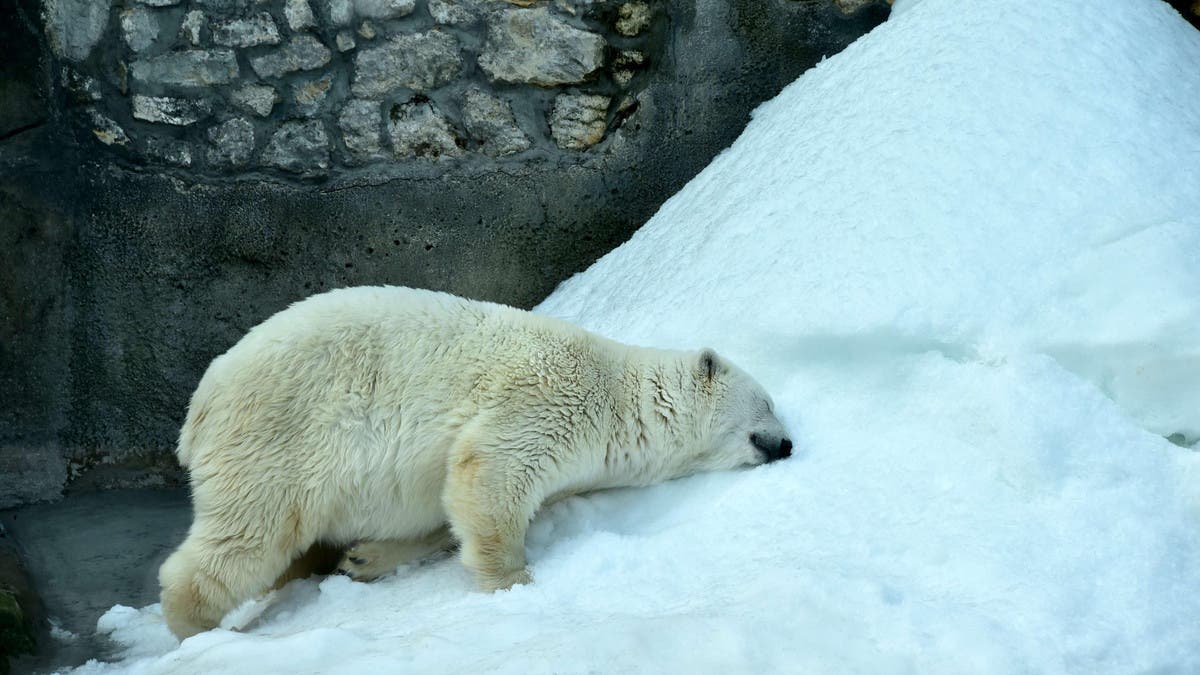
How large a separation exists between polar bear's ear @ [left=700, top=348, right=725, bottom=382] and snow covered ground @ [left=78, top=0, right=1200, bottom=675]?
0.86ft

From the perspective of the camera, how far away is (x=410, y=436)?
356 cm

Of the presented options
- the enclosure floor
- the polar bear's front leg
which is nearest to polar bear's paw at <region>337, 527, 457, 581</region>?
the polar bear's front leg

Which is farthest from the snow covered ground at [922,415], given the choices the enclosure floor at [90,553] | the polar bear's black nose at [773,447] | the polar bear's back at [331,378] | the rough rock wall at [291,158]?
the rough rock wall at [291,158]

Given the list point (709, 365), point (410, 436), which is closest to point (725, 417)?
point (709, 365)

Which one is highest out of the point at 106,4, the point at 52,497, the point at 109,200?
the point at 106,4

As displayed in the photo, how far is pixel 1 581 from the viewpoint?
4.14 metres

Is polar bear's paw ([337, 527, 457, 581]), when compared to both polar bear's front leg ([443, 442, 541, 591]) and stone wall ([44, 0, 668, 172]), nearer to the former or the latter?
polar bear's front leg ([443, 442, 541, 591])

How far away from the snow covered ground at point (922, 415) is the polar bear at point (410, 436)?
15cm

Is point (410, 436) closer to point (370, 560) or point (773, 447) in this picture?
point (370, 560)

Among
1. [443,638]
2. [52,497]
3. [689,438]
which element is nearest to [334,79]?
[52,497]

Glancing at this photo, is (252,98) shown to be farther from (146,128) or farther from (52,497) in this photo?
(52,497)

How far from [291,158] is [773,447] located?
3192mm

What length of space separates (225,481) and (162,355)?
2.40 m

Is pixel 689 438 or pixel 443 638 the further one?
pixel 689 438
